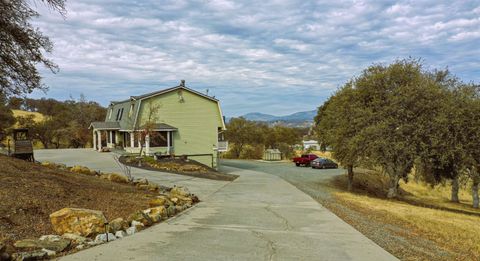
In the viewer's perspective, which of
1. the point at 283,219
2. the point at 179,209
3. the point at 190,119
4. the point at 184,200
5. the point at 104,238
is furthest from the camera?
the point at 190,119

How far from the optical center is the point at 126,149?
37.5m

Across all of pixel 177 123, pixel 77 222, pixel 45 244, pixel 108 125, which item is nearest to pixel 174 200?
pixel 77 222

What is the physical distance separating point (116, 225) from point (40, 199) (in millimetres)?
2082

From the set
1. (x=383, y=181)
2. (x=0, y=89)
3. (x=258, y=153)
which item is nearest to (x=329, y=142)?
(x=383, y=181)

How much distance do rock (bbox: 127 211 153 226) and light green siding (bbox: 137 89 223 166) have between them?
87.9 feet

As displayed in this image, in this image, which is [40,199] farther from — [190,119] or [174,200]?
[190,119]

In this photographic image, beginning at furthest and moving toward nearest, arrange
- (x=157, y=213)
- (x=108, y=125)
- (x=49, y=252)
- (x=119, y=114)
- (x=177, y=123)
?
(x=119, y=114) → (x=108, y=125) → (x=177, y=123) → (x=157, y=213) → (x=49, y=252)

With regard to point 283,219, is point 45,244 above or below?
above

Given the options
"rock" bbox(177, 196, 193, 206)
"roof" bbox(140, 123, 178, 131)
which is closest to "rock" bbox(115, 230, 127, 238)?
"rock" bbox(177, 196, 193, 206)

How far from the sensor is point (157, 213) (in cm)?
984

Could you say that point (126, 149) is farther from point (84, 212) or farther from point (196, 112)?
point (84, 212)

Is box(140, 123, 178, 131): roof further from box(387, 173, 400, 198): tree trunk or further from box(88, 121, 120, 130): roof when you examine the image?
box(387, 173, 400, 198): tree trunk

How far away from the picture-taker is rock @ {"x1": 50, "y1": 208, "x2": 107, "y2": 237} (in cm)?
744

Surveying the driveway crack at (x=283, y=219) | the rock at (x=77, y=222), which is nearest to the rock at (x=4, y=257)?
the rock at (x=77, y=222)
